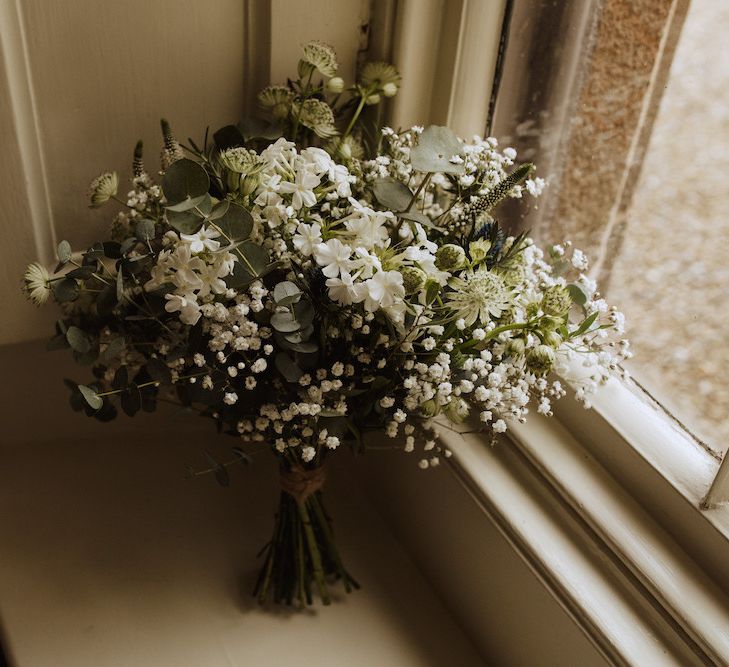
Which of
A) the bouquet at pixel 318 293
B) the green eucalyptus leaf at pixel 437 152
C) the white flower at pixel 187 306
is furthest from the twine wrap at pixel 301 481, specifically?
the green eucalyptus leaf at pixel 437 152

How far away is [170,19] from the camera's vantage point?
0.93 metres

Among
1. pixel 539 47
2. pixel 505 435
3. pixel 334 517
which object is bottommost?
pixel 334 517

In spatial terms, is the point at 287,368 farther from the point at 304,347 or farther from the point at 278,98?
the point at 278,98

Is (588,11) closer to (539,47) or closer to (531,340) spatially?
(539,47)

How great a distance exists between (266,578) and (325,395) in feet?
1.12

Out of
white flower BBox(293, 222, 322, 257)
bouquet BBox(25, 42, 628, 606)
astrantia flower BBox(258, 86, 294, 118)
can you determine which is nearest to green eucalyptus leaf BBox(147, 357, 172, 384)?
bouquet BBox(25, 42, 628, 606)

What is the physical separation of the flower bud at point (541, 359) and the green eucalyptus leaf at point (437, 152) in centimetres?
20

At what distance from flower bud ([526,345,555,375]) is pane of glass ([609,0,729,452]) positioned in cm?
25

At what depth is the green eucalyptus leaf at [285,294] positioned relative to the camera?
2.50 ft

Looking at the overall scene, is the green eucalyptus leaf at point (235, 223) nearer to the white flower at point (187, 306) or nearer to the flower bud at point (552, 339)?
the white flower at point (187, 306)

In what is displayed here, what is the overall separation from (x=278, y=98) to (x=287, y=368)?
0.35 meters

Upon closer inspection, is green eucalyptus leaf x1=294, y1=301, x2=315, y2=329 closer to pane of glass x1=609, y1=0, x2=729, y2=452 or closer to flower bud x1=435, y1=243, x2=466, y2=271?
flower bud x1=435, y1=243, x2=466, y2=271

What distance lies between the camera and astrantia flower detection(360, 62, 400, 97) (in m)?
0.98

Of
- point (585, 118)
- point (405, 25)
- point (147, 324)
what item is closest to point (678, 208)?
point (585, 118)
